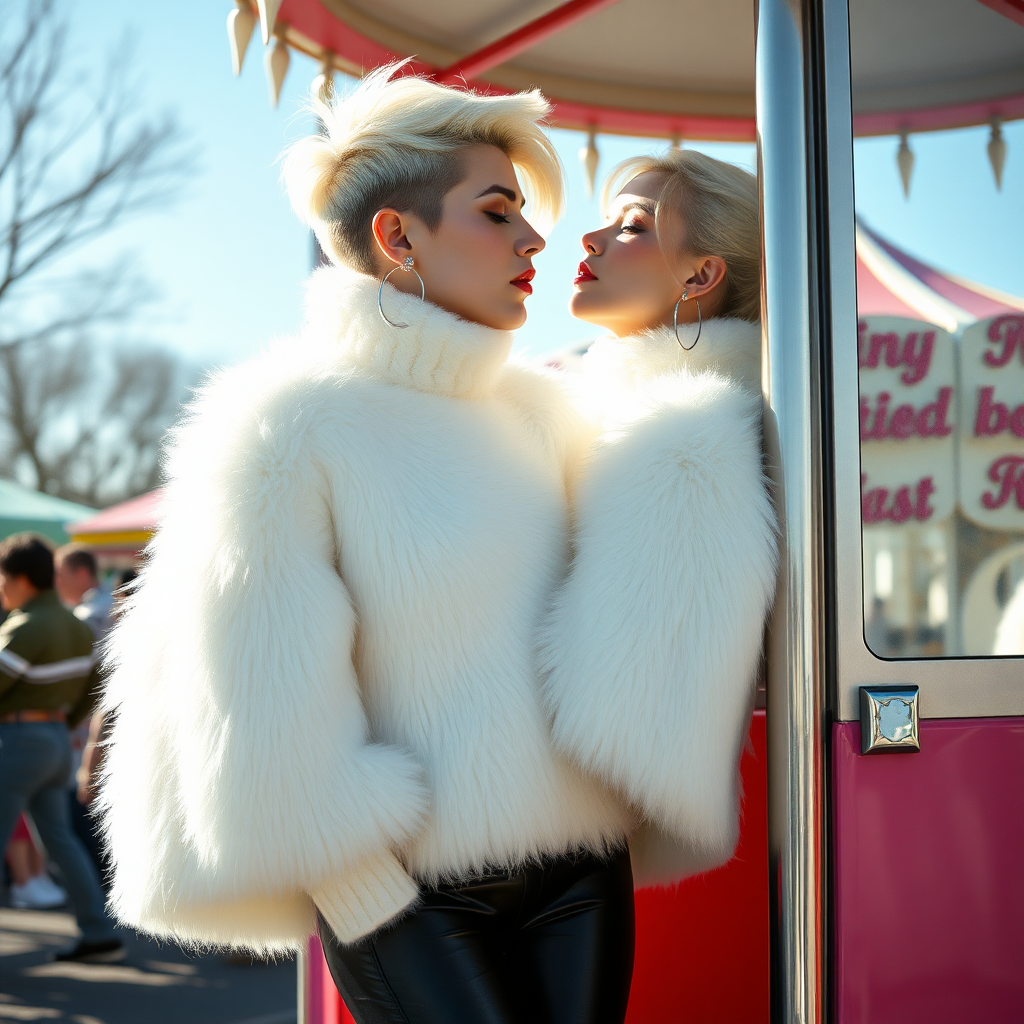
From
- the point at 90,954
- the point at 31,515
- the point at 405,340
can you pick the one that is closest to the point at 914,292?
the point at 405,340

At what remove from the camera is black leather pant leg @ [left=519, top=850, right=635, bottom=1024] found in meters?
1.48

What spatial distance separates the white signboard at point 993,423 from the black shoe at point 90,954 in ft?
14.1

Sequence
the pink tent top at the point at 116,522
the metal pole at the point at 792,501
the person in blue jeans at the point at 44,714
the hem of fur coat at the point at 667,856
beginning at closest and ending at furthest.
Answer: the metal pole at the point at 792,501 < the hem of fur coat at the point at 667,856 < the person in blue jeans at the point at 44,714 < the pink tent top at the point at 116,522

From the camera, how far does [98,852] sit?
5203 millimetres

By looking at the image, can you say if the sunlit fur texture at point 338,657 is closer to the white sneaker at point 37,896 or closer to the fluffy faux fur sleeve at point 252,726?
the fluffy faux fur sleeve at point 252,726

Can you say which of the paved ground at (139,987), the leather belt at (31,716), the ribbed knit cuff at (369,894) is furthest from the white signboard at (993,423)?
the leather belt at (31,716)

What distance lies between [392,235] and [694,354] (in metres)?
0.55

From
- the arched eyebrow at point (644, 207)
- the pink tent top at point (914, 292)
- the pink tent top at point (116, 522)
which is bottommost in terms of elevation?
the pink tent top at point (914, 292)

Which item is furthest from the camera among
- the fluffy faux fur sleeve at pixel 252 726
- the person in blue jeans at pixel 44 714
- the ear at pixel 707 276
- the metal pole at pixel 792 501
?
the person in blue jeans at pixel 44 714

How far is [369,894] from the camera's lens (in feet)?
4.50

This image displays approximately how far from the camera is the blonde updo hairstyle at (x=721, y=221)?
183cm

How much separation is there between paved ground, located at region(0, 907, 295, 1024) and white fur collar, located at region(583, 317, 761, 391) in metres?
3.14

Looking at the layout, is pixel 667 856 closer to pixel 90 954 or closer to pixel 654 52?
pixel 654 52

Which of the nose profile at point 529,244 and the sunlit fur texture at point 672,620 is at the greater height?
the nose profile at point 529,244
